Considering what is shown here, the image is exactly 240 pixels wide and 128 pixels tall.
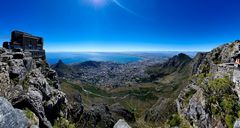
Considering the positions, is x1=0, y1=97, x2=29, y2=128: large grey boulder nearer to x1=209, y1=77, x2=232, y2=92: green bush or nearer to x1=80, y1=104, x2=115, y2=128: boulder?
x1=209, y1=77, x2=232, y2=92: green bush

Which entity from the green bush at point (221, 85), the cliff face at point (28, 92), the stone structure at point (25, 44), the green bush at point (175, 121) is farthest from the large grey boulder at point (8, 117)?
the stone structure at point (25, 44)

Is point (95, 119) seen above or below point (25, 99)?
below

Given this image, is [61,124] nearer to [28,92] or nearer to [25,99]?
[28,92]

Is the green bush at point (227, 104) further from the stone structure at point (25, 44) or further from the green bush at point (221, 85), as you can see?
the stone structure at point (25, 44)

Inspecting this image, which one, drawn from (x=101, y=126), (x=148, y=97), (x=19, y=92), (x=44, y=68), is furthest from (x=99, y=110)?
(x=148, y=97)

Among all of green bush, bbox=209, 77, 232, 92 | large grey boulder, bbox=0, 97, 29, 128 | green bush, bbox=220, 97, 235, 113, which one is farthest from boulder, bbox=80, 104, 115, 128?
large grey boulder, bbox=0, 97, 29, 128

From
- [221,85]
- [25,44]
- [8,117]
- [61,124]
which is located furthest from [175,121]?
[25,44]
